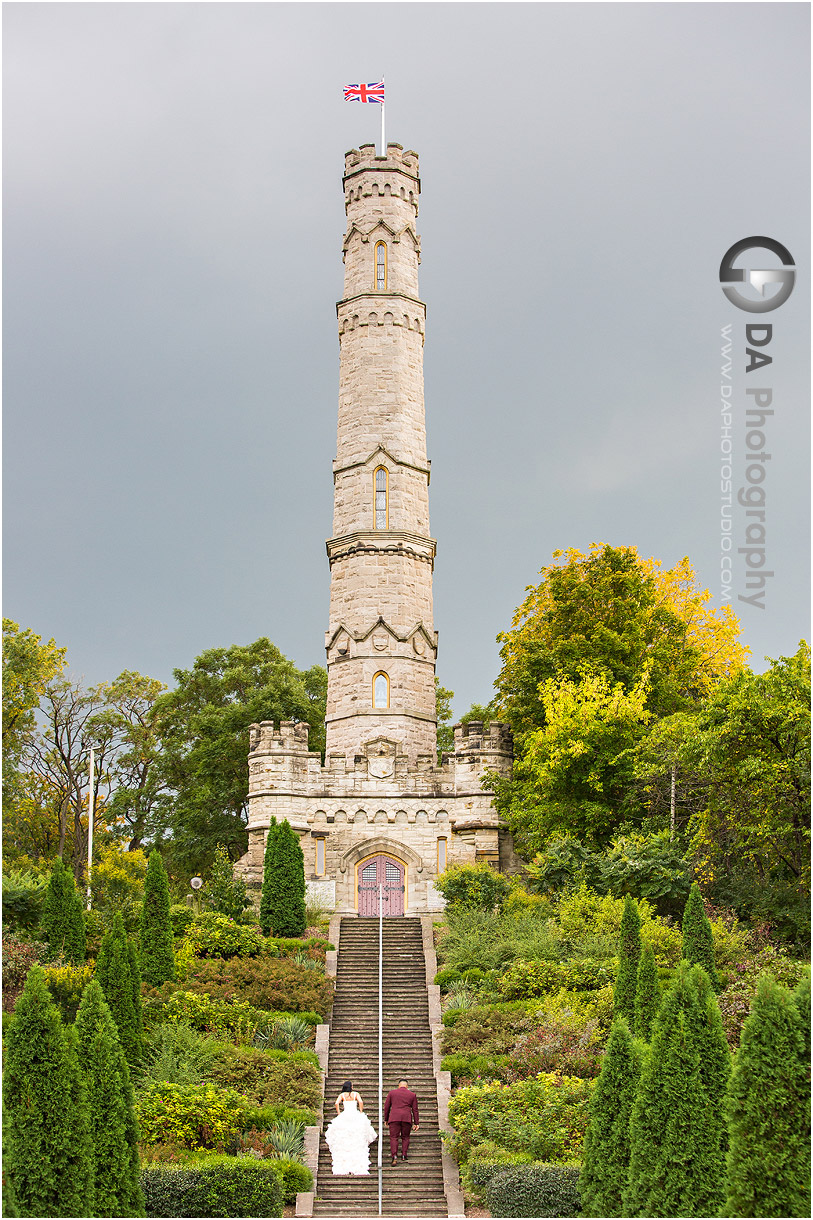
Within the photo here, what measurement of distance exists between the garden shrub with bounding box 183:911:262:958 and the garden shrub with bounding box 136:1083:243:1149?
25.5 ft

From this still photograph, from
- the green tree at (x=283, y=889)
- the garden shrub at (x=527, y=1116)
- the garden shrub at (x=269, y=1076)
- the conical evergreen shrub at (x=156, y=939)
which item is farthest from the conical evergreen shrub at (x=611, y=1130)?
the green tree at (x=283, y=889)

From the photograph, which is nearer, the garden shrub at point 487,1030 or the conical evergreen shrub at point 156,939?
the garden shrub at point 487,1030

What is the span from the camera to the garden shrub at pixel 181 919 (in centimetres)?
2731

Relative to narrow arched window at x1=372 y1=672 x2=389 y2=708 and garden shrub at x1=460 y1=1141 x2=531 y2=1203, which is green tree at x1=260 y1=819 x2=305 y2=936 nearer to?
narrow arched window at x1=372 y1=672 x2=389 y2=708

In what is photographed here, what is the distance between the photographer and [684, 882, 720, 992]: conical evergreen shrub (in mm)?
18203

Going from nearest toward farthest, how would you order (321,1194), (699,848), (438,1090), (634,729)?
(321,1194), (438,1090), (699,848), (634,729)

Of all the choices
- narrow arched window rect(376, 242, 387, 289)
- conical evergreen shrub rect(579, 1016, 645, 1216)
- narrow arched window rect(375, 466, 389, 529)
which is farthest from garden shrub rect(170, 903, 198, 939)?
narrow arched window rect(376, 242, 387, 289)

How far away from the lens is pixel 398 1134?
61.0 ft

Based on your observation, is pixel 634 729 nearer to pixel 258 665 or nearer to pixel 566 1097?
pixel 566 1097

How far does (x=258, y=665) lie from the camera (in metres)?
48.1

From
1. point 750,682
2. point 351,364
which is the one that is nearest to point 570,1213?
point 750,682

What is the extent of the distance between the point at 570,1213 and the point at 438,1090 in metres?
5.21

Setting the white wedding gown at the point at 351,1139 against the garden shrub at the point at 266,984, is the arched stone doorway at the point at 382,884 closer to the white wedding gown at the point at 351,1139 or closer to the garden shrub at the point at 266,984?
the garden shrub at the point at 266,984

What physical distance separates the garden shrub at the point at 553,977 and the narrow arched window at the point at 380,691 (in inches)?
479
